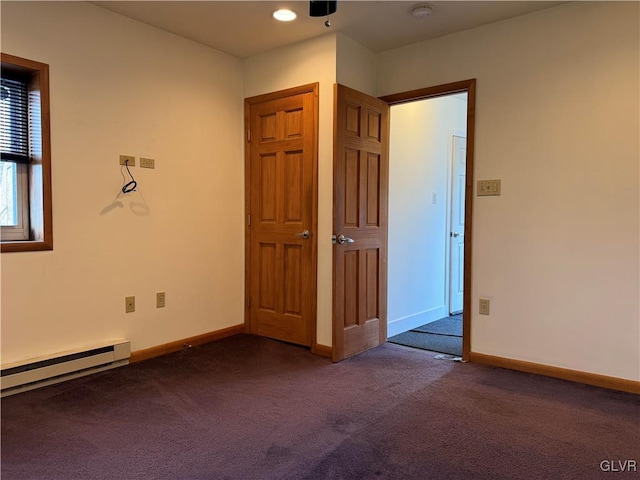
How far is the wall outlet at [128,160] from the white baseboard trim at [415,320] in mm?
2370

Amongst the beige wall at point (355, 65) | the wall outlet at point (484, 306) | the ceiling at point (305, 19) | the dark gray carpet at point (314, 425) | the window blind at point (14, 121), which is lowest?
the dark gray carpet at point (314, 425)

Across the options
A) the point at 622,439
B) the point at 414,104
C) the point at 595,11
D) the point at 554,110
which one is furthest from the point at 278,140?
the point at 622,439

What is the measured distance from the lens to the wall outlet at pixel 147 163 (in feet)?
10.4

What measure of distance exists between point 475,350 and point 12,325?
2.93m

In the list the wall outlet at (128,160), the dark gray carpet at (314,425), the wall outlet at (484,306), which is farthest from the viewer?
the wall outlet at (484,306)

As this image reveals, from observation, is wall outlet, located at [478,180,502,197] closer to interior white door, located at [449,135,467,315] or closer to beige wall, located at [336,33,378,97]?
beige wall, located at [336,33,378,97]

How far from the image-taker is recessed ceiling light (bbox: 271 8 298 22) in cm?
290

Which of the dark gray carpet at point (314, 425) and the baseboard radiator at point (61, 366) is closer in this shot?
the dark gray carpet at point (314, 425)

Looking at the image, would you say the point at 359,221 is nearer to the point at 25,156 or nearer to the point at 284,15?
the point at 284,15

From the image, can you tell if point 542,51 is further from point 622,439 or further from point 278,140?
point 622,439

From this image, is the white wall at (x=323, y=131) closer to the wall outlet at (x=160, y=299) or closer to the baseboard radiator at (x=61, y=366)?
the wall outlet at (x=160, y=299)

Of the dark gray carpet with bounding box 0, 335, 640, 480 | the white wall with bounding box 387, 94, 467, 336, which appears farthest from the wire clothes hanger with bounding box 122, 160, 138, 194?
the white wall with bounding box 387, 94, 467, 336

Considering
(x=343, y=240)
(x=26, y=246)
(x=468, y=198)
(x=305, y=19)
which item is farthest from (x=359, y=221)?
(x=26, y=246)

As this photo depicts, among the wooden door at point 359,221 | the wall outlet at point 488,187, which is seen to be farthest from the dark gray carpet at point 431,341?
the wall outlet at point 488,187
